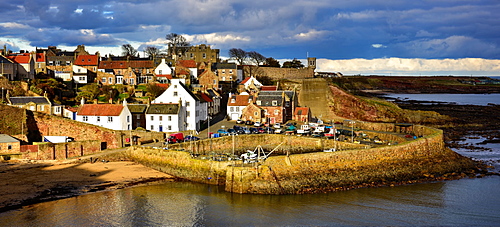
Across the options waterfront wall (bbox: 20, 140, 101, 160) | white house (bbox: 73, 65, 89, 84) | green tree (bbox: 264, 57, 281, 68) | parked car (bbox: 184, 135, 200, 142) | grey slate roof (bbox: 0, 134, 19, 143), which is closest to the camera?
waterfront wall (bbox: 20, 140, 101, 160)

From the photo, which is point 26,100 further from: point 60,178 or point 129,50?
point 129,50

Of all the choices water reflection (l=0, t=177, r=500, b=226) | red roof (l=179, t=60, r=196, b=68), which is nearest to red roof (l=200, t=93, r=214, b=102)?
red roof (l=179, t=60, r=196, b=68)

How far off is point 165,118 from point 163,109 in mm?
1301

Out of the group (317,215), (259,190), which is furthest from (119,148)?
(317,215)

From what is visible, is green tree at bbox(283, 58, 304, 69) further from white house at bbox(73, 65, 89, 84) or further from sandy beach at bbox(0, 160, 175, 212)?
sandy beach at bbox(0, 160, 175, 212)

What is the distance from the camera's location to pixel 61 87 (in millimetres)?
65750

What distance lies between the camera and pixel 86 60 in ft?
257

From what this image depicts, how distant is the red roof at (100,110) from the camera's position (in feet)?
170

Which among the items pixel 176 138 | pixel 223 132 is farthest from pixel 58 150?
pixel 223 132

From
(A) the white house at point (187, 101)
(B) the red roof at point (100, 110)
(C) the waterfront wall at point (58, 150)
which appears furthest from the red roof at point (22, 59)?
(C) the waterfront wall at point (58, 150)

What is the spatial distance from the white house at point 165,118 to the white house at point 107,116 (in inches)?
93.3

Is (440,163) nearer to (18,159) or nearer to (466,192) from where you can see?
(466,192)

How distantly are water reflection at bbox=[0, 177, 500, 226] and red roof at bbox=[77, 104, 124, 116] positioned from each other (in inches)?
743

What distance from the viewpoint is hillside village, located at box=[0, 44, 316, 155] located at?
174 feet
